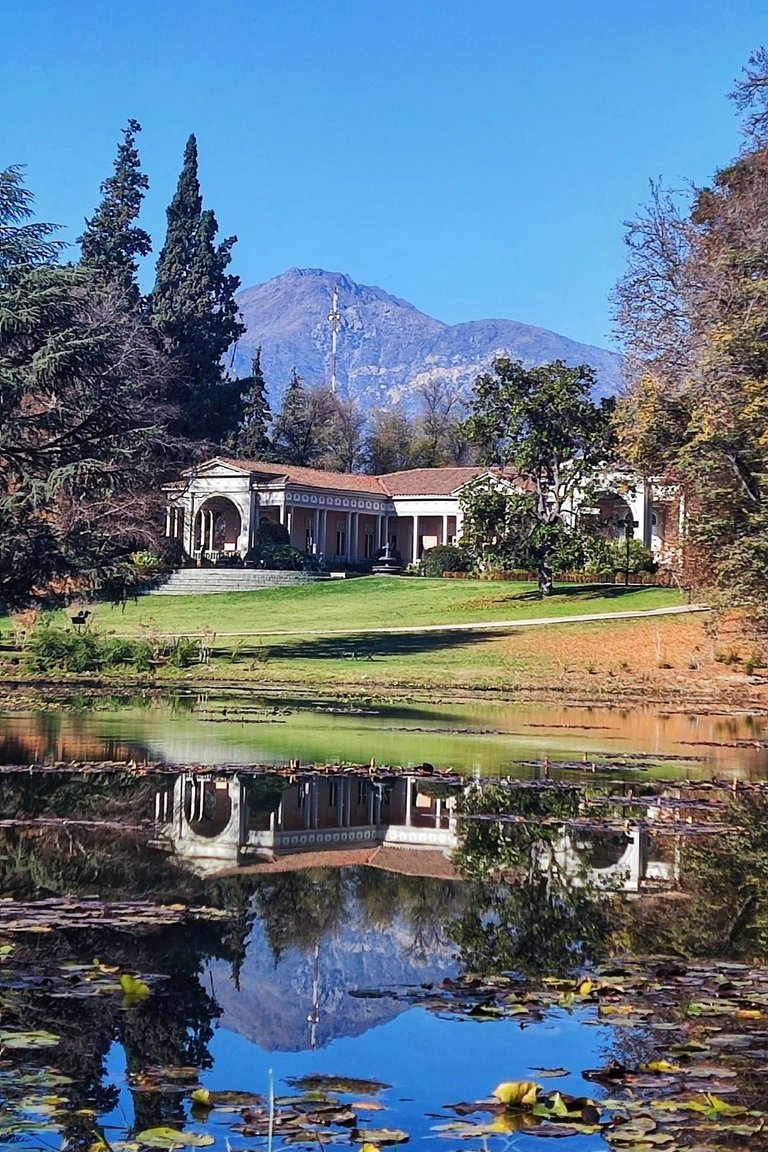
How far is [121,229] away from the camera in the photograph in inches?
3265

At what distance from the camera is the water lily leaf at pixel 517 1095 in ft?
17.2

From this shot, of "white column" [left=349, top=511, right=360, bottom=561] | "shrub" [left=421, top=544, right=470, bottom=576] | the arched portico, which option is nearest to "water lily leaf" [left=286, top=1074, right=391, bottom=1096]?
"shrub" [left=421, top=544, right=470, bottom=576]

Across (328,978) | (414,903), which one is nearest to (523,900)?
(414,903)

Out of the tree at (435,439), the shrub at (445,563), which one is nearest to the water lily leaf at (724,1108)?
the shrub at (445,563)

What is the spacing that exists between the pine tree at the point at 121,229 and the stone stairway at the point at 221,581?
25.4 meters

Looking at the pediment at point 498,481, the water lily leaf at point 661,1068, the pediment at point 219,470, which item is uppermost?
the pediment at point 219,470

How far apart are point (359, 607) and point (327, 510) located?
81.6 feet

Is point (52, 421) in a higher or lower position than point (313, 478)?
lower

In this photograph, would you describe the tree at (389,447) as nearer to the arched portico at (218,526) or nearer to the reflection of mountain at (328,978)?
the arched portico at (218,526)

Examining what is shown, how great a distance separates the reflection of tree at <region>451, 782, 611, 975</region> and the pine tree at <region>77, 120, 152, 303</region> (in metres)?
71.8

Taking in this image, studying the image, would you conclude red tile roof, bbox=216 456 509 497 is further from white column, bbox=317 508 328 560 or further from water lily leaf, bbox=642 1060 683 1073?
water lily leaf, bbox=642 1060 683 1073

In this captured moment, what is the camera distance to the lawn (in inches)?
1829

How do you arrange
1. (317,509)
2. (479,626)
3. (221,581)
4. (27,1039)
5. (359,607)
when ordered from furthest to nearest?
(317,509) < (221,581) < (359,607) < (479,626) < (27,1039)

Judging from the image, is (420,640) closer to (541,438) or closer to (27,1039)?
(541,438)
